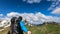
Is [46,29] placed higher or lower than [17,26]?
lower

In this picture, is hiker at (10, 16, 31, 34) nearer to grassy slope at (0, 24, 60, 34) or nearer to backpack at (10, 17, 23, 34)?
backpack at (10, 17, 23, 34)

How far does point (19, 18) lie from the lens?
4121mm

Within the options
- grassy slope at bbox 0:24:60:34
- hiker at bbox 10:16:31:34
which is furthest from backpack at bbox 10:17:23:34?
grassy slope at bbox 0:24:60:34

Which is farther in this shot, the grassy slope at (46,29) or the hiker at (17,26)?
the grassy slope at (46,29)

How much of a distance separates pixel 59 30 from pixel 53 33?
50 centimetres

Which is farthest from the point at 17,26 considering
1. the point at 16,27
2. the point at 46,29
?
the point at 46,29

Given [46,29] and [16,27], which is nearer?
[16,27]

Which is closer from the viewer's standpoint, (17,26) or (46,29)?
(17,26)

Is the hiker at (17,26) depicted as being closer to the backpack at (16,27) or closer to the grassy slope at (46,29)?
the backpack at (16,27)

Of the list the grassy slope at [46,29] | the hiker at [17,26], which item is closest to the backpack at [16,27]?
the hiker at [17,26]

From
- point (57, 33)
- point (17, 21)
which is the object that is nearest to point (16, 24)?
point (17, 21)

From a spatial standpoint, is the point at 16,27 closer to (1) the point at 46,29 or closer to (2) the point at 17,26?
(2) the point at 17,26

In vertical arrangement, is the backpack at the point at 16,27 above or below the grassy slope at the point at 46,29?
above

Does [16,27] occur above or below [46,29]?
above
